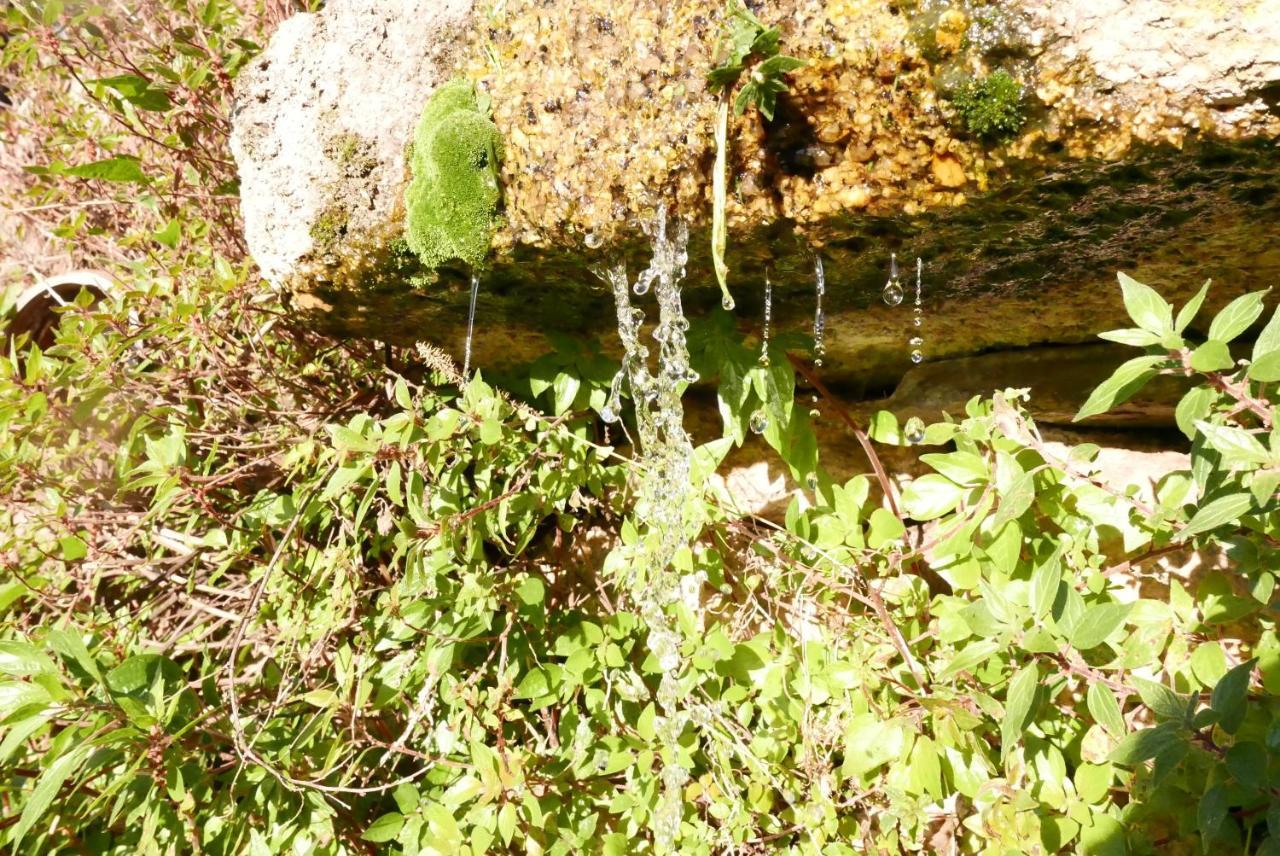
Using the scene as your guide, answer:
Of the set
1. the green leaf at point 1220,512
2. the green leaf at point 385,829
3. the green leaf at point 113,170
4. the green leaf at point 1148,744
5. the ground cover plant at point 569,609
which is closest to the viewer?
the green leaf at point 1220,512

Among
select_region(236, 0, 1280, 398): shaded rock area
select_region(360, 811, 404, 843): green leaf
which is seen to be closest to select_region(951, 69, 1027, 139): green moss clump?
select_region(236, 0, 1280, 398): shaded rock area

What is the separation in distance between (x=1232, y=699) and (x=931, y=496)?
712 mm

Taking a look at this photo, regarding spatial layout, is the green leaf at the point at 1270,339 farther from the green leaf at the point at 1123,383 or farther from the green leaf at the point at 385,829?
the green leaf at the point at 385,829

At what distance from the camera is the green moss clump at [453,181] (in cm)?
174

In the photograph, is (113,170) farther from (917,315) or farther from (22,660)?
(917,315)

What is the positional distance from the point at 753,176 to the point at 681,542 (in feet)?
3.27

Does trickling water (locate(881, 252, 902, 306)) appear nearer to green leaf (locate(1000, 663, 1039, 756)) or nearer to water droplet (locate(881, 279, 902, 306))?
water droplet (locate(881, 279, 902, 306))

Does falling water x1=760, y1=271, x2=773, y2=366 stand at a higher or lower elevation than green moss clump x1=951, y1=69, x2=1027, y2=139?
lower

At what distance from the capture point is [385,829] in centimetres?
207

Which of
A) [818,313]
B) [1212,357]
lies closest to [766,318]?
[818,313]

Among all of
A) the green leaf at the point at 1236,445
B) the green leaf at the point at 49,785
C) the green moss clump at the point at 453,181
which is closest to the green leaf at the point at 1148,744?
the green leaf at the point at 1236,445

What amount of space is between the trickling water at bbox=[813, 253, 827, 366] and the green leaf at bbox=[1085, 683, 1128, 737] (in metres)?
0.91

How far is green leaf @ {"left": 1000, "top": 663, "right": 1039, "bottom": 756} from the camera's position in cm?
134

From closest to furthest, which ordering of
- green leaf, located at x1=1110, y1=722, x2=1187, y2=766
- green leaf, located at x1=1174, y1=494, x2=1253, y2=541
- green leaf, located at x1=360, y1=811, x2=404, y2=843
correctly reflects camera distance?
green leaf, located at x1=1174, y1=494, x2=1253, y2=541 < green leaf, located at x1=1110, y1=722, x2=1187, y2=766 < green leaf, located at x1=360, y1=811, x2=404, y2=843
